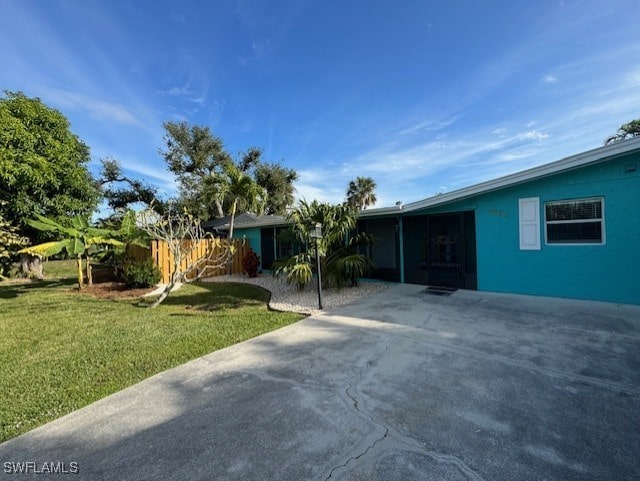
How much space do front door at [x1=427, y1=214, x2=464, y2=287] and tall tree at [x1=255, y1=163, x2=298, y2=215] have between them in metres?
19.2

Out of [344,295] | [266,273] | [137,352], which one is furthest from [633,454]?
[266,273]

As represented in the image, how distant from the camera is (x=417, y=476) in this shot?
5.95 ft

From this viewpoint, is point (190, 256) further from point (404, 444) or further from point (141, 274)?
point (404, 444)

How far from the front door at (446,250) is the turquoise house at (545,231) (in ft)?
0.10

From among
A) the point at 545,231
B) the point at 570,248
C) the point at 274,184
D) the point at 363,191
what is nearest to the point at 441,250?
the point at 545,231

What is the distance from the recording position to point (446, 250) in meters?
9.22

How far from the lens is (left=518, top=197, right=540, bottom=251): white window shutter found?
676 centimetres

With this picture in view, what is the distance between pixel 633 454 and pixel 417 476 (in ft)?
5.22

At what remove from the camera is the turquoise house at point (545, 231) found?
19.0ft

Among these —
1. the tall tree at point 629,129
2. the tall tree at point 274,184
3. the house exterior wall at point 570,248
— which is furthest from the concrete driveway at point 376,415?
the tall tree at point 274,184

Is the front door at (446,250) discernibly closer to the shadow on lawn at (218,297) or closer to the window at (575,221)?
the window at (575,221)

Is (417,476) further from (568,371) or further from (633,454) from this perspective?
(568,371)

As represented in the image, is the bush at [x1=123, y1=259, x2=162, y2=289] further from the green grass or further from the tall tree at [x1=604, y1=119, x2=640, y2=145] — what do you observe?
the tall tree at [x1=604, y1=119, x2=640, y2=145]

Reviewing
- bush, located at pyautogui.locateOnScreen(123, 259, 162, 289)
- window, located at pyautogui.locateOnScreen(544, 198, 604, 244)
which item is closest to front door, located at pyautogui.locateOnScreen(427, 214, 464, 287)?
window, located at pyautogui.locateOnScreen(544, 198, 604, 244)
